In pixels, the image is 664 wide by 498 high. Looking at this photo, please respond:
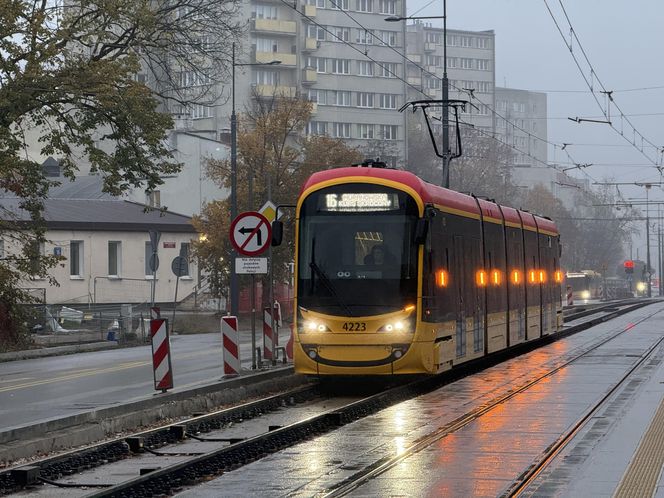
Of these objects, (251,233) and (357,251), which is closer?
(357,251)

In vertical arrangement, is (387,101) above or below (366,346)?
above

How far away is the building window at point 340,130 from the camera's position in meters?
123

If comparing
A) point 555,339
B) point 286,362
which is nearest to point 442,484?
point 286,362

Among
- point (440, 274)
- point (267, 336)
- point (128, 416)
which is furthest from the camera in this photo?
point (267, 336)

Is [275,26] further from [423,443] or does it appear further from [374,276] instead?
[423,443]

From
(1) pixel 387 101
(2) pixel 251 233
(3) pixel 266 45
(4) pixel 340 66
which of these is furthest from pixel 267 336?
(1) pixel 387 101

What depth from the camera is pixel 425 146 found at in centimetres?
12569

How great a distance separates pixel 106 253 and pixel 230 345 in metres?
44.3

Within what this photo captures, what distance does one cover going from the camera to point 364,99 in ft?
410

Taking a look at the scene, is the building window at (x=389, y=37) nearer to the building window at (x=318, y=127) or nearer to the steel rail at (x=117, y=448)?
the building window at (x=318, y=127)

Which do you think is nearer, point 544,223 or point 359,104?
point 544,223

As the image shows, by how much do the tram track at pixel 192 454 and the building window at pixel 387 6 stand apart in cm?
11031

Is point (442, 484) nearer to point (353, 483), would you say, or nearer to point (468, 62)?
point (353, 483)

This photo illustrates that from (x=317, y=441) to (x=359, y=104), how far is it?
365ft
